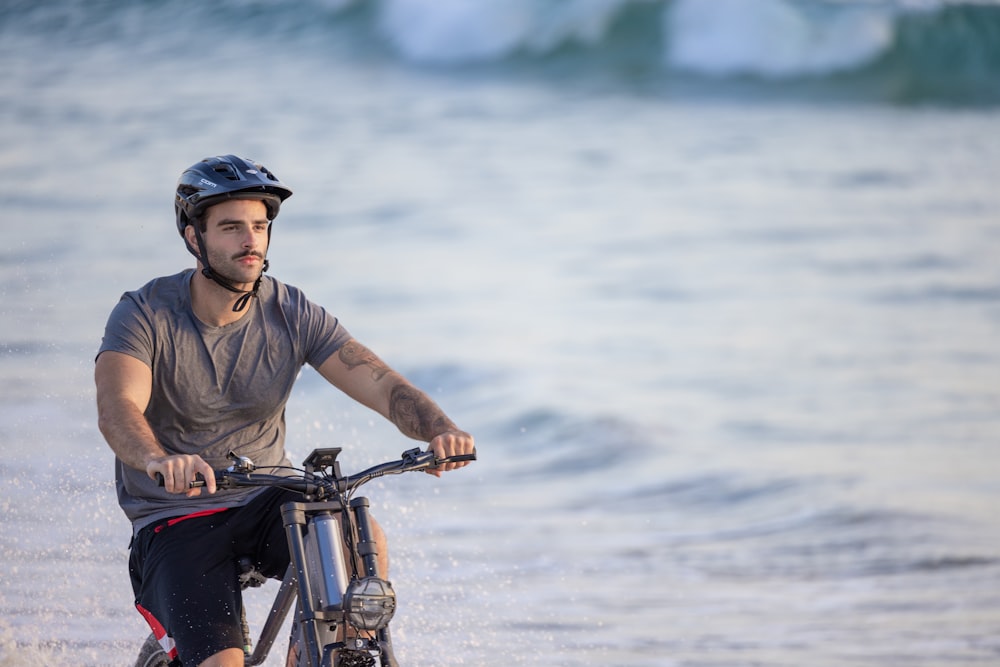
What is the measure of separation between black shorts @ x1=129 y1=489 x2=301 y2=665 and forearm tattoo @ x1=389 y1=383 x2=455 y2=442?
0.34m

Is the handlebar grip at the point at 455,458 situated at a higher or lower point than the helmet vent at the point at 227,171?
lower

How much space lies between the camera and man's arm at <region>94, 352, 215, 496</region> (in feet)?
10.9

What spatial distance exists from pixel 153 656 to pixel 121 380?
95cm

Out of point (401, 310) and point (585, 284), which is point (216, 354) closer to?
point (401, 310)

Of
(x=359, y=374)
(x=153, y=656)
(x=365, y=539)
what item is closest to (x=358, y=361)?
→ (x=359, y=374)

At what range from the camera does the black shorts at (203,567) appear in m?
3.72

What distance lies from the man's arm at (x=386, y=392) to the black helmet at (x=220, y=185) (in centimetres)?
48

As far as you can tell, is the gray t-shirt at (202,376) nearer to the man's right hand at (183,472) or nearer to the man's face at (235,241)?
the man's face at (235,241)

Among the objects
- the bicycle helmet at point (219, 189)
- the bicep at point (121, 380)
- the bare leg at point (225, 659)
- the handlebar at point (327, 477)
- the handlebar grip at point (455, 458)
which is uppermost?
the bicycle helmet at point (219, 189)

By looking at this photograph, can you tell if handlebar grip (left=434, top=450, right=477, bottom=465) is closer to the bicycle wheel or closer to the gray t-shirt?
the gray t-shirt

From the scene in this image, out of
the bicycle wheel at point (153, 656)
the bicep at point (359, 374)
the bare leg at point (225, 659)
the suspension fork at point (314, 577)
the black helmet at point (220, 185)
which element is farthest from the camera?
the bicycle wheel at point (153, 656)

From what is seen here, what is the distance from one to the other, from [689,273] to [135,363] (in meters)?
12.8

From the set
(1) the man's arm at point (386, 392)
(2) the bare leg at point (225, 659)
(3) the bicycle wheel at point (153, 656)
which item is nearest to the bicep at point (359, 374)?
(1) the man's arm at point (386, 392)

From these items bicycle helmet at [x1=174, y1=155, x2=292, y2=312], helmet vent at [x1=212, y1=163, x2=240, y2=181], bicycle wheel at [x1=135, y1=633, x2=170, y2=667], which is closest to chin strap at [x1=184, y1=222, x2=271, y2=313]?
bicycle helmet at [x1=174, y1=155, x2=292, y2=312]
